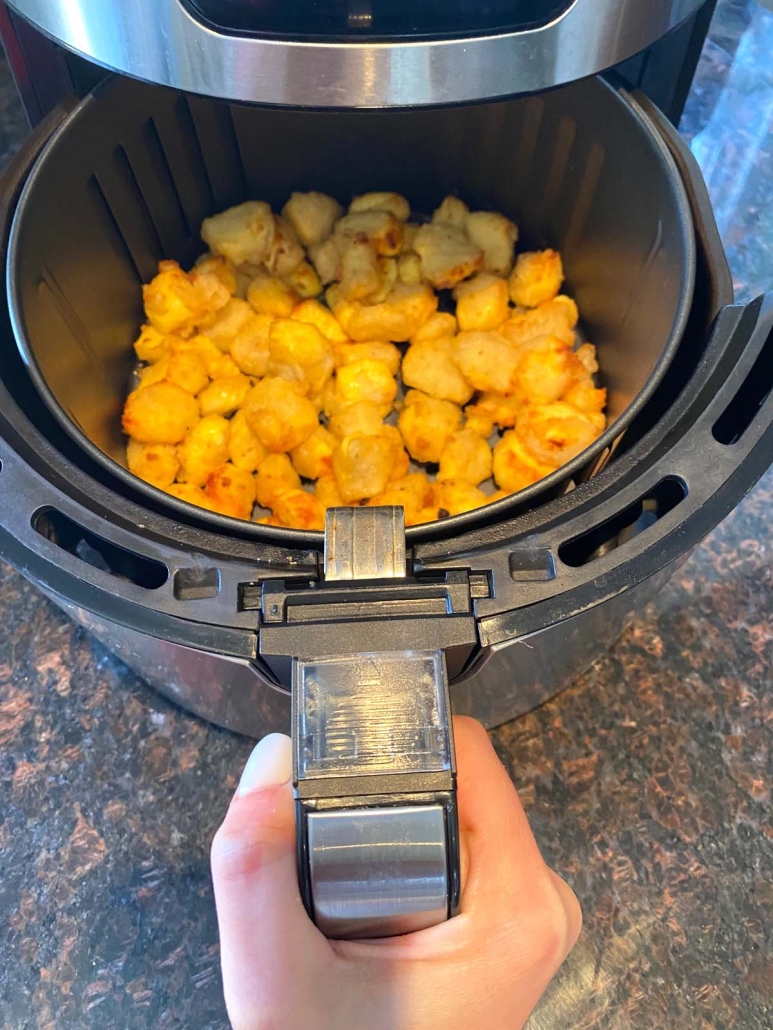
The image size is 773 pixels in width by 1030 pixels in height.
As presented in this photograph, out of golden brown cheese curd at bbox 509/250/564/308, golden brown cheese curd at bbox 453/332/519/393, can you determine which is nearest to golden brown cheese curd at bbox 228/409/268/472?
golden brown cheese curd at bbox 453/332/519/393

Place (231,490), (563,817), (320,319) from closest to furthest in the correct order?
(563,817), (231,490), (320,319)

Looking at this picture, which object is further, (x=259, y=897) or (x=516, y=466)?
(x=516, y=466)

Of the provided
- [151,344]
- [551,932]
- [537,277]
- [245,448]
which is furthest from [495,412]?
[551,932]

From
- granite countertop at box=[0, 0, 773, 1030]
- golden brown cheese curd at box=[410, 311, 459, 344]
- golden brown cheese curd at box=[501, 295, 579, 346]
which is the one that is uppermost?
golden brown cheese curd at box=[501, 295, 579, 346]

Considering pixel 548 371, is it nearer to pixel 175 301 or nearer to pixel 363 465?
pixel 363 465

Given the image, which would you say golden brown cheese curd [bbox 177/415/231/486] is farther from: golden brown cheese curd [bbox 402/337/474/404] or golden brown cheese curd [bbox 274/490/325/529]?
golden brown cheese curd [bbox 402/337/474/404]

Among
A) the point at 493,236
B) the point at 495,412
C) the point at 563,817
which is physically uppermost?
the point at 493,236

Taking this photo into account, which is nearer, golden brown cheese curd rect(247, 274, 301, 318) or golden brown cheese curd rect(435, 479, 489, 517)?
golden brown cheese curd rect(435, 479, 489, 517)
